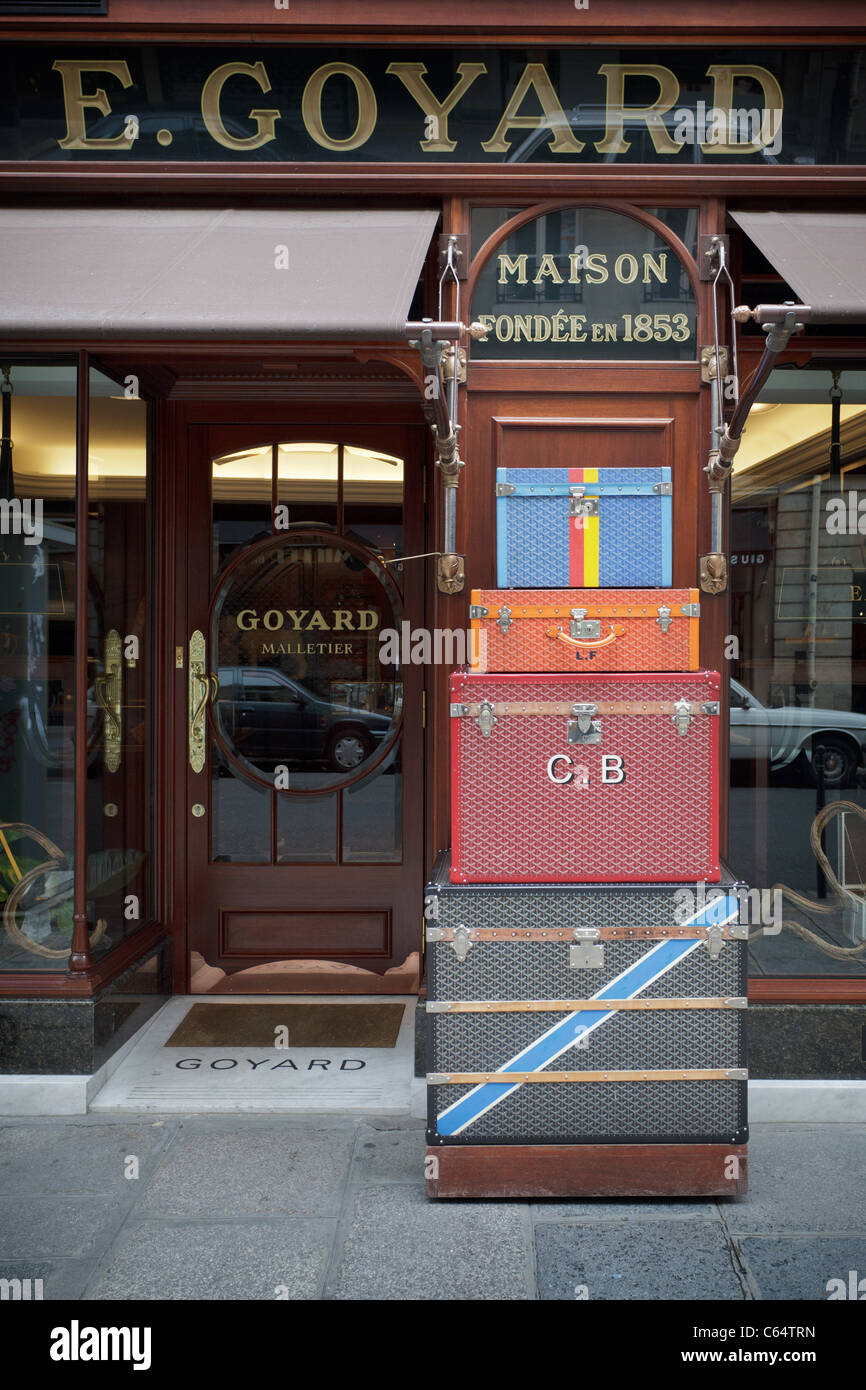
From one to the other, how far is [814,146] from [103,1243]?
16.1 ft

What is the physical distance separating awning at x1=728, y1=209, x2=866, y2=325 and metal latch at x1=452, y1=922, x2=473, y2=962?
8.00ft

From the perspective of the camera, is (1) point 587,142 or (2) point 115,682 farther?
(2) point 115,682

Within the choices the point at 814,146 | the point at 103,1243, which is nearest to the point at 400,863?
the point at 103,1243

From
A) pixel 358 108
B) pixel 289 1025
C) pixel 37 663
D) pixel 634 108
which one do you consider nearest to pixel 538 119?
pixel 634 108

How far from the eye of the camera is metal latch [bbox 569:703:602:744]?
3.54 m

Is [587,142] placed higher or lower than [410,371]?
higher

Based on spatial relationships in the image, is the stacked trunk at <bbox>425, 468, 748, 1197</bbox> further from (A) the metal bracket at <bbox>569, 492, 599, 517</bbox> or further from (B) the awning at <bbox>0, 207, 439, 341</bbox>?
(B) the awning at <bbox>0, 207, 439, 341</bbox>

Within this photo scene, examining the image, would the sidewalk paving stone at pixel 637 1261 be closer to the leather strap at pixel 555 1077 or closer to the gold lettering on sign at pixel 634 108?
the leather strap at pixel 555 1077

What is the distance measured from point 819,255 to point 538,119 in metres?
1.30

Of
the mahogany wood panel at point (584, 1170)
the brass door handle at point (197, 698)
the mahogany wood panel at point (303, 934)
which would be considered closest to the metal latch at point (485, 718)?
the mahogany wood panel at point (584, 1170)

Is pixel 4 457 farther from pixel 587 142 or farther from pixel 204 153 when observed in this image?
pixel 587 142

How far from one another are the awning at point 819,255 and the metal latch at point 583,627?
1274mm

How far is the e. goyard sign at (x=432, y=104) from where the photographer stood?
4.26 m

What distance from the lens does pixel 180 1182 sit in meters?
3.62
